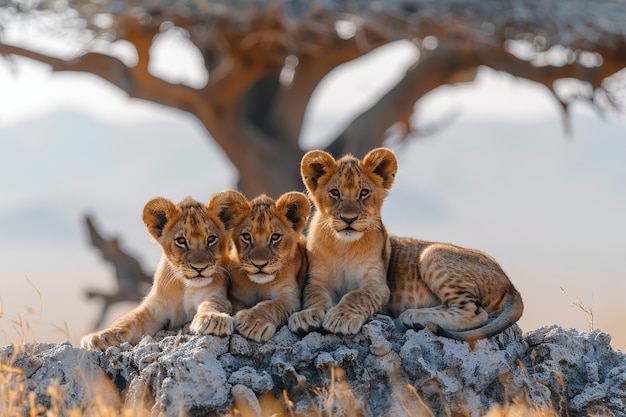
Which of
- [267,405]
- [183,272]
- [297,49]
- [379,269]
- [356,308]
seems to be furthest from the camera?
[297,49]

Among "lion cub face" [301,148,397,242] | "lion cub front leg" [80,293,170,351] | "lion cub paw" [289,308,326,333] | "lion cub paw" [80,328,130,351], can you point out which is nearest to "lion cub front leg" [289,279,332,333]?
"lion cub paw" [289,308,326,333]

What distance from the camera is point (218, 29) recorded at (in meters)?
14.6

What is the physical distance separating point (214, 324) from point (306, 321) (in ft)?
1.54

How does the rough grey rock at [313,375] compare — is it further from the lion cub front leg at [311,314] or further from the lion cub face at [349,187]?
the lion cub face at [349,187]

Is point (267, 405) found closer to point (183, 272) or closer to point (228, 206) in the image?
point (183, 272)

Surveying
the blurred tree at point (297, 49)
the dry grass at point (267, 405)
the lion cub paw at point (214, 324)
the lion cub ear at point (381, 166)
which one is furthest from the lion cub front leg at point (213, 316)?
the blurred tree at point (297, 49)

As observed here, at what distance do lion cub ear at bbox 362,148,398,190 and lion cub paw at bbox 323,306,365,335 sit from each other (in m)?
0.86

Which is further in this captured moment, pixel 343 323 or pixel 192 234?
pixel 192 234

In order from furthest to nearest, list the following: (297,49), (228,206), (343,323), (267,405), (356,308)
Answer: (297,49), (228,206), (356,308), (343,323), (267,405)

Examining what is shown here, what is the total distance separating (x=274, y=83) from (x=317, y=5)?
3728 millimetres

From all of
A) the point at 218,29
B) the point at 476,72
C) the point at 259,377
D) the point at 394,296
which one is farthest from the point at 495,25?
the point at 259,377

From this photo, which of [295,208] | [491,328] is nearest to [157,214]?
[295,208]

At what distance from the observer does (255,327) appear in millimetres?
5586

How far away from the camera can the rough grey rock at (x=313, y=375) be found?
213 inches
